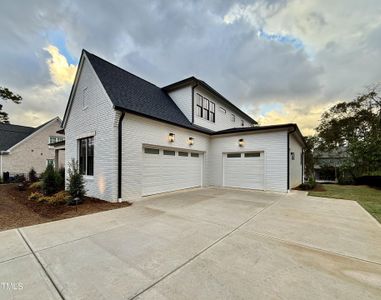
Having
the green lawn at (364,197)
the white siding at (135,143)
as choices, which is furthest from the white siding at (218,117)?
the green lawn at (364,197)

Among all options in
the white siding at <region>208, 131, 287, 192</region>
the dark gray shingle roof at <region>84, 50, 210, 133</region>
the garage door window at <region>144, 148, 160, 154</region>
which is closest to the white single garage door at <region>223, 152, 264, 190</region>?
the white siding at <region>208, 131, 287, 192</region>

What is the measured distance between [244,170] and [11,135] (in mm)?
23073

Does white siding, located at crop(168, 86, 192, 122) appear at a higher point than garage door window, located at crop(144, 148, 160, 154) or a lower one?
higher

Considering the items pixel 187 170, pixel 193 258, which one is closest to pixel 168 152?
pixel 187 170

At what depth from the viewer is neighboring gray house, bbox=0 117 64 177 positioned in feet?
53.3

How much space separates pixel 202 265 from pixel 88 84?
9249mm

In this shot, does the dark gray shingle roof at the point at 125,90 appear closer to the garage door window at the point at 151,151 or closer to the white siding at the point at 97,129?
the white siding at the point at 97,129

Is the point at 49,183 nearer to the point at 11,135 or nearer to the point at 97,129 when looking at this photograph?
the point at 97,129

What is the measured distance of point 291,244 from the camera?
10.9 feet

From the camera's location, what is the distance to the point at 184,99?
478 inches

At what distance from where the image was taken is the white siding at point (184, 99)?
38.9 ft

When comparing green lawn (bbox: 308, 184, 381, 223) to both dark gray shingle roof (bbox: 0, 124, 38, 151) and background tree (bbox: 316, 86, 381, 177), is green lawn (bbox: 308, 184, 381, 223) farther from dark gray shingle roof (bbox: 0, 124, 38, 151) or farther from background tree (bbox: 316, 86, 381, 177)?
dark gray shingle roof (bbox: 0, 124, 38, 151)

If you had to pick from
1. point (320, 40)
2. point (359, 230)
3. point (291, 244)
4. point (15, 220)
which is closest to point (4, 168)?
point (15, 220)

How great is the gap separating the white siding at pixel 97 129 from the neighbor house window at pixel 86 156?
33 cm
